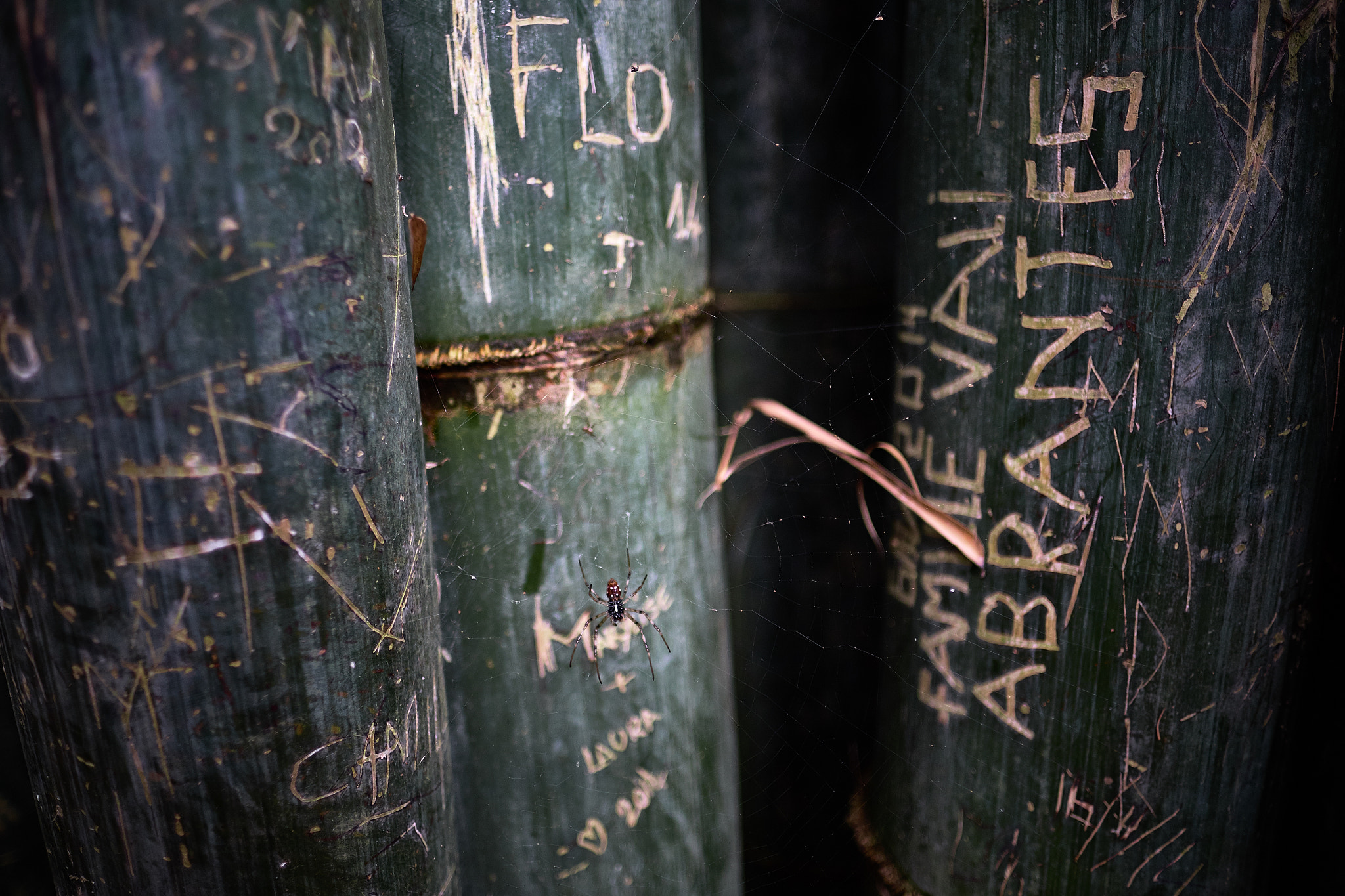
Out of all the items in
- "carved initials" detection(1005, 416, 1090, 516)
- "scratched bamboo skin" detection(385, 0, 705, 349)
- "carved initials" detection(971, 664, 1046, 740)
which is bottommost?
"carved initials" detection(971, 664, 1046, 740)

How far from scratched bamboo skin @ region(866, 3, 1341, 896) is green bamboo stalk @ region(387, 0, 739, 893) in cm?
40

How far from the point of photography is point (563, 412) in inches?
40.5

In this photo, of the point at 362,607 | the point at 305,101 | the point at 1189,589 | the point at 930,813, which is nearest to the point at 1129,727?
the point at 1189,589

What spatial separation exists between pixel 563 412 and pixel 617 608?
31 centimetres

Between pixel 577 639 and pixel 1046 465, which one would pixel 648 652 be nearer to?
pixel 577 639

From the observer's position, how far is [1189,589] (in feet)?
3.18

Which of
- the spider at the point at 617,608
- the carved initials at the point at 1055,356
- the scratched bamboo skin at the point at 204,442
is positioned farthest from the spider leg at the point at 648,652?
the carved initials at the point at 1055,356

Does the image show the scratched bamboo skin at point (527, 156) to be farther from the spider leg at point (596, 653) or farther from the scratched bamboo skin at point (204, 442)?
the spider leg at point (596, 653)

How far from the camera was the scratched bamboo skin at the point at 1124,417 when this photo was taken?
876 mm

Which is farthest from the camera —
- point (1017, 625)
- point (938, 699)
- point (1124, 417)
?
point (938, 699)

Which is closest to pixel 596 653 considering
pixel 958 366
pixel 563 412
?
pixel 563 412

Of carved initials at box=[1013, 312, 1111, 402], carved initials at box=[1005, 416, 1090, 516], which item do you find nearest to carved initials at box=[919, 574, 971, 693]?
carved initials at box=[1005, 416, 1090, 516]

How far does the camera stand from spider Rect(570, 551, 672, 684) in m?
1.08

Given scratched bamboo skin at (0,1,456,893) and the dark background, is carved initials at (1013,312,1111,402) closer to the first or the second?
the dark background
